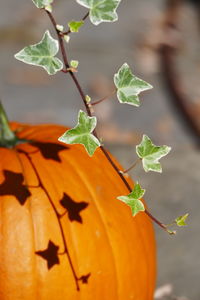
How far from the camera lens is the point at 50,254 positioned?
2301mm

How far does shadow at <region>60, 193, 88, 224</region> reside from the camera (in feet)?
7.63

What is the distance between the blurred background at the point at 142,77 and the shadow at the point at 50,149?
111 centimetres

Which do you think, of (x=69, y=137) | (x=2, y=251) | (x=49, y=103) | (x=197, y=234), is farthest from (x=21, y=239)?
(x=49, y=103)

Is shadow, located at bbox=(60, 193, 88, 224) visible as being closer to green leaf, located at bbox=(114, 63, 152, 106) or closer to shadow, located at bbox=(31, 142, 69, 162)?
shadow, located at bbox=(31, 142, 69, 162)

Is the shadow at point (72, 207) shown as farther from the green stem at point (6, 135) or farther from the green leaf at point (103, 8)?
the green leaf at point (103, 8)

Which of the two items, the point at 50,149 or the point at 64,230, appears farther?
the point at 50,149

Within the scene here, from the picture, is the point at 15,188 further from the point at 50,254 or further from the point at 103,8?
the point at 103,8

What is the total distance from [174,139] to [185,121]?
202mm

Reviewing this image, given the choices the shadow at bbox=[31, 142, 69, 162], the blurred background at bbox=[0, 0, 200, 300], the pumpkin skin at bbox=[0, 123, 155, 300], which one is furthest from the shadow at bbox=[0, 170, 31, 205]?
the blurred background at bbox=[0, 0, 200, 300]

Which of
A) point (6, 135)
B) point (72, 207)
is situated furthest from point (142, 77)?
point (72, 207)

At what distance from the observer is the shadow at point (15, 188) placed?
2309mm

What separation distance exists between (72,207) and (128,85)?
1.55 feet

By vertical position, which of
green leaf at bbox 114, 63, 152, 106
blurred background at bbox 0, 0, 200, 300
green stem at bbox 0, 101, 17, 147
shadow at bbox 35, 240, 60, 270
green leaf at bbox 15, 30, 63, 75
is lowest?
blurred background at bbox 0, 0, 200, 300

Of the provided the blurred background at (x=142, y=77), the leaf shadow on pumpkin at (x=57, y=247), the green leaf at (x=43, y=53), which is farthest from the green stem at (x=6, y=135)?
the blurred background at (x=142, y=77)
